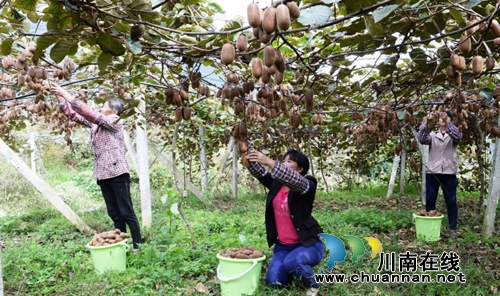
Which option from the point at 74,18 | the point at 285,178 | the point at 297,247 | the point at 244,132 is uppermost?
the point at 74,18

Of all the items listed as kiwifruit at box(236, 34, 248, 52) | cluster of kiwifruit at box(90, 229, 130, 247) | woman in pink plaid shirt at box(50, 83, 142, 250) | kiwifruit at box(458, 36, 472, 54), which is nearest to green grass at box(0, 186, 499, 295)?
cluster of kiwifruit at box(90, 229, 130, 247)

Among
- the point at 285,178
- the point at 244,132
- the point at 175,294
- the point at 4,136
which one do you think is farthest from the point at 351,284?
the point at 4,136

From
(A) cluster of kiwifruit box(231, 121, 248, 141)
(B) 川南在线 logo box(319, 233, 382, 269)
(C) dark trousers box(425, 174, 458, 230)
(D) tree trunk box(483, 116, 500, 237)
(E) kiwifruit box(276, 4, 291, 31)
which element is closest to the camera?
(E) kiwifruit box(276, 4, 291, 31)

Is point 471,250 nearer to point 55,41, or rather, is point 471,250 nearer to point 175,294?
point 175,294

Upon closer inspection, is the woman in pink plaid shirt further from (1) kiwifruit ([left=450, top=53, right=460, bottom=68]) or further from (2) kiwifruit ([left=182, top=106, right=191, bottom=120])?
(1) kiwifruit ([left=450, top=53, right=460, bottom=68])

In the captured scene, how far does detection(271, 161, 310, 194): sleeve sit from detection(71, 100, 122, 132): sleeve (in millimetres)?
1317

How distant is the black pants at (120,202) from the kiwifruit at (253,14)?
272 cm

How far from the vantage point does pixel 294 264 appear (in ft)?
8.92

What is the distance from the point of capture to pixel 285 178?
2.58m

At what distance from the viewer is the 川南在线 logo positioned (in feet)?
10.7

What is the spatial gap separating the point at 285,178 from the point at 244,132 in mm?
568

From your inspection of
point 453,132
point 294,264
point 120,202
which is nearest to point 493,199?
point 453,132

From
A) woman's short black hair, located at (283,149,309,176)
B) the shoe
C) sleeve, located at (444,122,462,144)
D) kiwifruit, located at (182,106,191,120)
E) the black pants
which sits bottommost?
the shoe

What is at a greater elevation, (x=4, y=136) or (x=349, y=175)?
(x=4, y=136)
